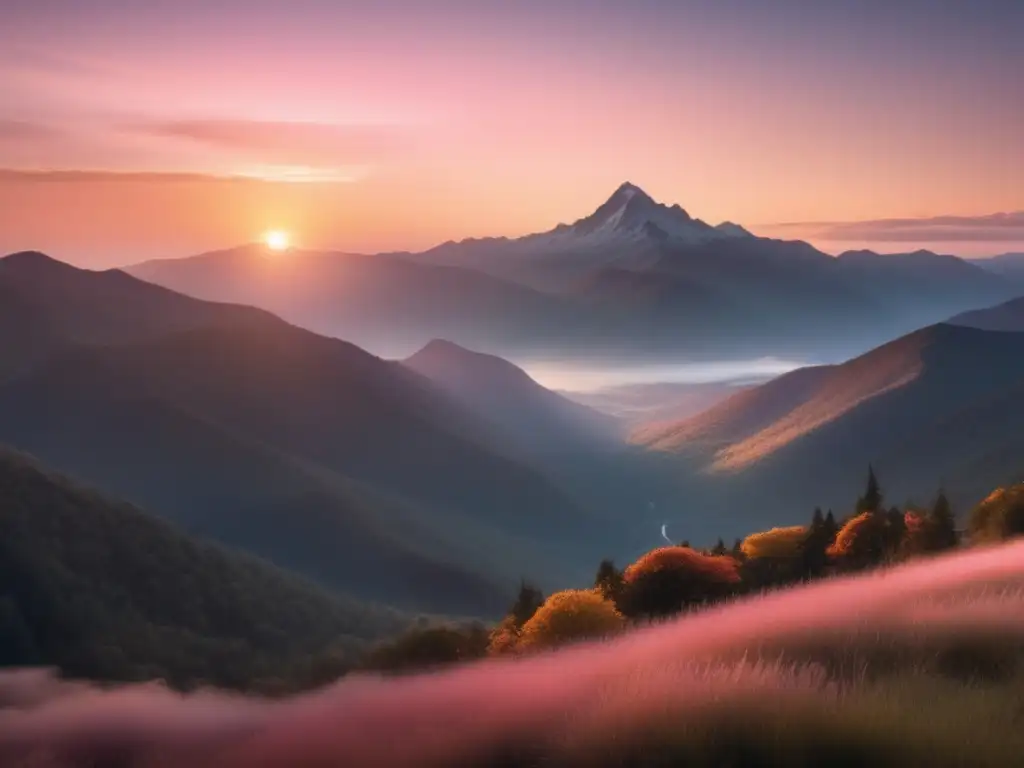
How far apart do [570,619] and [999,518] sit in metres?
27.0

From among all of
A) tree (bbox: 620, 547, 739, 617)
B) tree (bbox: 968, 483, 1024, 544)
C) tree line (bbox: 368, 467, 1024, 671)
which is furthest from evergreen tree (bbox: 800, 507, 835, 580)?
tree (bbox: 620, 547, 739, 617)

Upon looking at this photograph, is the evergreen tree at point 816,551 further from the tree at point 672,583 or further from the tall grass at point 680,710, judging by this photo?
the tall grass at point 680,710

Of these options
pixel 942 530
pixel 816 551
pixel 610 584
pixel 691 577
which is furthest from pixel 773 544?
pixel 691 577

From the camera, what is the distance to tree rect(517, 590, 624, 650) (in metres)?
31.1

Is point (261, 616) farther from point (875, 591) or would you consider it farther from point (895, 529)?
point (875, 591)

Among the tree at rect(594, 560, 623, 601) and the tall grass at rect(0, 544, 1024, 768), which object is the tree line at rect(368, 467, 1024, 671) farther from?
the tall grass at rect(0, 544, 1024, 768)

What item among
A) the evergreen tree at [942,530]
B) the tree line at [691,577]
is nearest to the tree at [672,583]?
the tree line at [691,577]

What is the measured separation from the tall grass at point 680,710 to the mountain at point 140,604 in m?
64.5

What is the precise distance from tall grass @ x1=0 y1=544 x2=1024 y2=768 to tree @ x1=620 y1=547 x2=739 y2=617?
22.3m

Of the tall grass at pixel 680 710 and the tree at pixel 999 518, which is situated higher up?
the tall grass at pixel 680 710

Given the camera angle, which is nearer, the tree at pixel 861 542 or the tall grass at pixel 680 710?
the tall grass at pixel 680 710

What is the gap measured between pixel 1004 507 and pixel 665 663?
145 ft

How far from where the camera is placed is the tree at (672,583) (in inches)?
1409

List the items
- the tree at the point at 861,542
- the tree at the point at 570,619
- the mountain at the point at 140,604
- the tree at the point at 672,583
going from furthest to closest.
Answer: the mountain at the point at 140,604 < the tree at the point at 861,542 < the tree at the point at 672,583 < the tree at the point at 570,619
